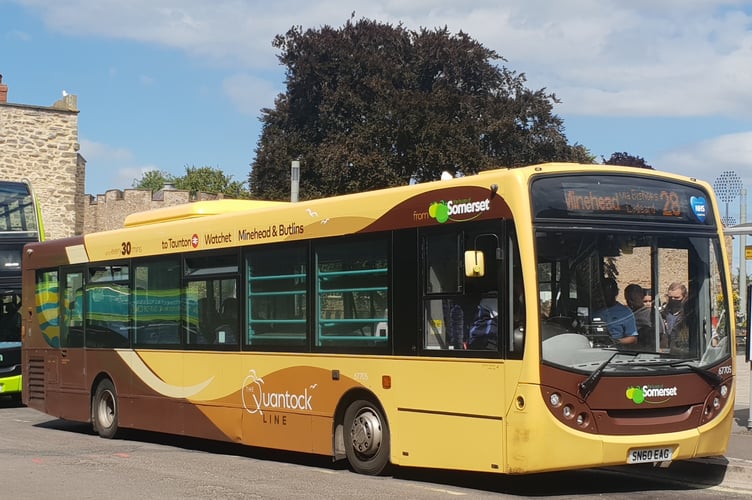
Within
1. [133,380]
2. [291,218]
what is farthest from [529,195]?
[133,380]

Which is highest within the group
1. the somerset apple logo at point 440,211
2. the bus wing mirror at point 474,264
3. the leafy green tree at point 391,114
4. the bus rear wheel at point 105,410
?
the leafy green tree at point 391,114

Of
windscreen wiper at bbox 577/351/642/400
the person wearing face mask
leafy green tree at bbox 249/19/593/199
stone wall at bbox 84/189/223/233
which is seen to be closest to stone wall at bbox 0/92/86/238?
stone wall at bbox 84/189/223/233

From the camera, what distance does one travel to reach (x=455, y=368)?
34.0 ft

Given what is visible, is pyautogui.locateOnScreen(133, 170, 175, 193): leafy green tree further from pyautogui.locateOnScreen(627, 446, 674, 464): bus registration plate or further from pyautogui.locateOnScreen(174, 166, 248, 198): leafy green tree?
pyautogui.locateOnScreen(627, 446, 674, 464): bus registration plate

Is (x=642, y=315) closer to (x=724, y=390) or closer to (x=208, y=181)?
(x=724, y=390)

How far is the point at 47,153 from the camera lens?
160ft

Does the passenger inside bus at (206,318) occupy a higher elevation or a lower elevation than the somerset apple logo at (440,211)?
lower

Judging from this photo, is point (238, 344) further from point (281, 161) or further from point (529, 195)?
point (281, 161)

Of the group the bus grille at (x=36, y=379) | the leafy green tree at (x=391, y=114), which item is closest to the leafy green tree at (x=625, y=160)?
the leafy green tree at (x=391, y=114)

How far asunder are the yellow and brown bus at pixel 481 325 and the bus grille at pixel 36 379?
5.08 meters

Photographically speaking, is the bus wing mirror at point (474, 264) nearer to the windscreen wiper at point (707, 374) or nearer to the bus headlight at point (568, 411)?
the bus headlight at point (568, 411)

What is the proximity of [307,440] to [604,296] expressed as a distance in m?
3.94

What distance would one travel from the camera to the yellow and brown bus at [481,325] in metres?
9.73

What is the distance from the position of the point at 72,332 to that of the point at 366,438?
748 cm
